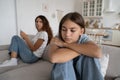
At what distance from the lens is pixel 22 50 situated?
2.11m

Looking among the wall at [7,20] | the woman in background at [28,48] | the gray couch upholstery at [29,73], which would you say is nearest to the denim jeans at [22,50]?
the woman in background at [28,48]

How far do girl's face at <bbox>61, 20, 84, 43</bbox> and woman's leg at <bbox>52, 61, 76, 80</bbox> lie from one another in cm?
16

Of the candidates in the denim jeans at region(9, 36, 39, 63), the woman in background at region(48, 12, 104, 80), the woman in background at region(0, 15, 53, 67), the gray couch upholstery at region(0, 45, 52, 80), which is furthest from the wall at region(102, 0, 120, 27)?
the woman in background at region(48, 12, 104, 80)

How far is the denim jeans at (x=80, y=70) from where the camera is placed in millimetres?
861

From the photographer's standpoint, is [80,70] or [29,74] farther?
[29,74]

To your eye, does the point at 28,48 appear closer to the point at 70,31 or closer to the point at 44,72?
the point at 44,72

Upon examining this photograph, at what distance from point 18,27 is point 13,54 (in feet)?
6.73

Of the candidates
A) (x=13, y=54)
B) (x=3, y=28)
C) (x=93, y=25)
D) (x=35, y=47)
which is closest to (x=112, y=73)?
(x=35, y=47)

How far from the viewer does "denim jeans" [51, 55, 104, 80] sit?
0.86 meters

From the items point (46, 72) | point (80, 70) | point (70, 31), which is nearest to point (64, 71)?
point (80, 70)

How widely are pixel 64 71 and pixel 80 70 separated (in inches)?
4.4

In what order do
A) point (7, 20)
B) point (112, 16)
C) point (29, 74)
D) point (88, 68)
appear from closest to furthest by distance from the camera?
point (88, 68) < point (29, 74) < point (7, 20) < point (112, 16)

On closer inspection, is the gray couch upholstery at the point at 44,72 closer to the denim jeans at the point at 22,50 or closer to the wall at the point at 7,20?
the denim jeans at the point at 22,50

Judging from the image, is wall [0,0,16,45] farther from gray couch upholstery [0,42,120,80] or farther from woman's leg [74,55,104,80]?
woman's leg [74,55,104,80]
